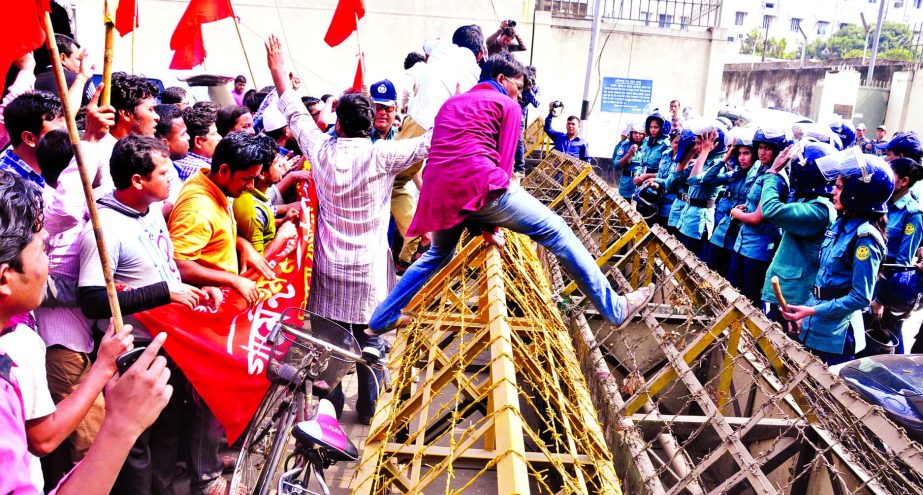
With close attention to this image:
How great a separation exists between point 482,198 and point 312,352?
3.82 ft

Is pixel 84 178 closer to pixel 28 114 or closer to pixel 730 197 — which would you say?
pixel 28 114

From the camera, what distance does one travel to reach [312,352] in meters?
2.83

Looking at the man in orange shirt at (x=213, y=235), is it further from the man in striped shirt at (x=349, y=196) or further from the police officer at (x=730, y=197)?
the police officer at (x=730, y=197)

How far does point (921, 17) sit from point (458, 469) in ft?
238

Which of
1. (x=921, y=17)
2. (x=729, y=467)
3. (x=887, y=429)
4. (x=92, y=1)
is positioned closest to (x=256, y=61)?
(x=92, y=1)

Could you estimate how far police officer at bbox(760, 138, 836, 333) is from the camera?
4770 millimetres

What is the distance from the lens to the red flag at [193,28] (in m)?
5.48

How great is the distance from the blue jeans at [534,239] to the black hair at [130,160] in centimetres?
153

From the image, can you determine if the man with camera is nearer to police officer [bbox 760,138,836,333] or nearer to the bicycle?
police officer [bbox 760,138,836,333]

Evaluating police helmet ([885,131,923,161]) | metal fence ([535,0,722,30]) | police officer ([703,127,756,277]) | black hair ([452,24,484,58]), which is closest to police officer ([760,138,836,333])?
police helmet ([885,131,923,161])

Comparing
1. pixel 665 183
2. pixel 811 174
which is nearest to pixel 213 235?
pixel 811 174

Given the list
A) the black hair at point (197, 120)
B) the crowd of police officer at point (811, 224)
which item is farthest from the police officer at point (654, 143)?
the black hair at point (197, 120)

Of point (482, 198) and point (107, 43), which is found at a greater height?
point (107, 43)

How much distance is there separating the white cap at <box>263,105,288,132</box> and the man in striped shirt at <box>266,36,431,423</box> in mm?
1027
